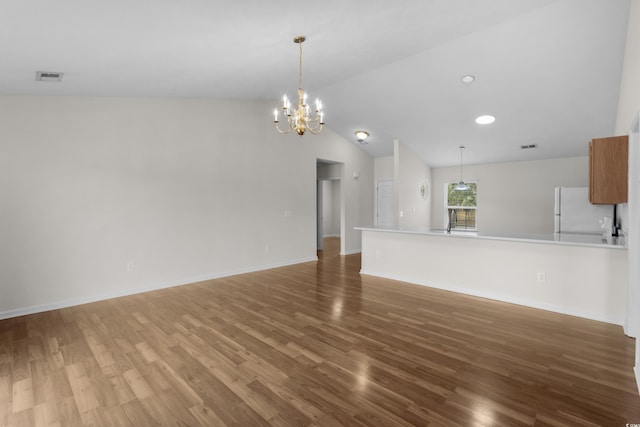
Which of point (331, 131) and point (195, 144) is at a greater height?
point (331, 131)

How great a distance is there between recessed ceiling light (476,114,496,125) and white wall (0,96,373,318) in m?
3.31

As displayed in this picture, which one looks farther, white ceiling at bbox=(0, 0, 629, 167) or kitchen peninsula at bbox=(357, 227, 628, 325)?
kitchen peninsula at bbox=(357, 227, 628, 325)

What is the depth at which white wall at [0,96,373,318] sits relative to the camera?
3.76 m

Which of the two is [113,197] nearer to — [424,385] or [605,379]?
[424,385]

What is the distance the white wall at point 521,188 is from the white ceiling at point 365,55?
0.72 m

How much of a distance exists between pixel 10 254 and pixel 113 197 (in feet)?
4.03

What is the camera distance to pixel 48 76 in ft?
10.4

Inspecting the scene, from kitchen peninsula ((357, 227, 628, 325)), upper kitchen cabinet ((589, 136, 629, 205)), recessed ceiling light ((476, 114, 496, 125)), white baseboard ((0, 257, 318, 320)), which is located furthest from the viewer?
recessed ceiling light ((476, 114, 496, 125))

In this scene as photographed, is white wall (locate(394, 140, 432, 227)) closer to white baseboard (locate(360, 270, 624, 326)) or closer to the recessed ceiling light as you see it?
the recessed ceiling light

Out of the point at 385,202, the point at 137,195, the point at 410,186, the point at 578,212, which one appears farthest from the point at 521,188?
the point at 137,195

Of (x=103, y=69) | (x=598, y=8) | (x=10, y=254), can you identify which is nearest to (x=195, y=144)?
(x=103, y=69)

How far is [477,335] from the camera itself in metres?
3.03

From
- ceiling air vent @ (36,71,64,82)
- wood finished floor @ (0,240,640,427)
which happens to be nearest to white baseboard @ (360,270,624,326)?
wood finished floor @ (0,240,640,427)

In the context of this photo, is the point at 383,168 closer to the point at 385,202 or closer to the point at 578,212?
the point at 385,202
